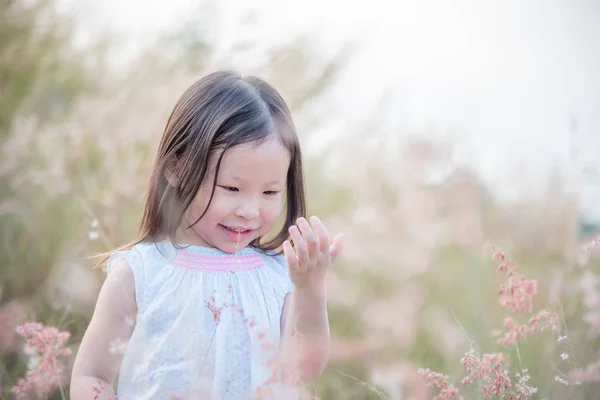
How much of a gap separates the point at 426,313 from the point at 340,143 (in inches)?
28.7

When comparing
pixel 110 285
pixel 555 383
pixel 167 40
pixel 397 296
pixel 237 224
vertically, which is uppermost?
pixel 167 40

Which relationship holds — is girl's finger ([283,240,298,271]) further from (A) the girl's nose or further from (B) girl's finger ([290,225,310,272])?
(A) the girl's nose

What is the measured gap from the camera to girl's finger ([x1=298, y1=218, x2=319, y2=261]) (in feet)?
5.20

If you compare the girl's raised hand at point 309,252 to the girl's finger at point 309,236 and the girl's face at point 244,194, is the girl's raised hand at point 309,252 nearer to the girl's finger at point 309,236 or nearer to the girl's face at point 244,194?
the girl's finger at point 309,236

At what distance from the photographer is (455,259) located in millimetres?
2768

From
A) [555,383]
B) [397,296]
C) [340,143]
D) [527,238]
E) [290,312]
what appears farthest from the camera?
[340,143]

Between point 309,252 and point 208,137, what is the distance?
43cm

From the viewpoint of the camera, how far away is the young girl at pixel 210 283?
181 cm

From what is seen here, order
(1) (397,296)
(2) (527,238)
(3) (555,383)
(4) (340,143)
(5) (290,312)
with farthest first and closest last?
(4) (340,143) < (2) (527,238) < (1) (397,296) < (3) (555,383) < (5) (290,312)

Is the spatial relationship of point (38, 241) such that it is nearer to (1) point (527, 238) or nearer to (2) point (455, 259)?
(2) point (455, 259)

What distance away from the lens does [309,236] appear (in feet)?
5.21

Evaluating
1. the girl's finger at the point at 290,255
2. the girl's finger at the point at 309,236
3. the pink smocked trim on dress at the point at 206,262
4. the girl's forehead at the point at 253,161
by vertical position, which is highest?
the girl's forehead at the point at 253,161

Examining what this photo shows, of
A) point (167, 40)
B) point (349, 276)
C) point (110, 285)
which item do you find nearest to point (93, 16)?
point (167, 40)

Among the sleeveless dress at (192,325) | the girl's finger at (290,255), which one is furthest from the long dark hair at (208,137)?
the girl's finger at (290,255)
